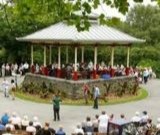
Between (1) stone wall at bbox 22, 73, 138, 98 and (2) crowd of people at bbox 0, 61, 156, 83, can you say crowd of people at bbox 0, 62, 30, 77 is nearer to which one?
(2) crowd of people at bbox 0, 61, 156, 83

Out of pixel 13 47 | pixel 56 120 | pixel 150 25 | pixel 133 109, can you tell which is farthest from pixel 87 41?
pixel 150 25

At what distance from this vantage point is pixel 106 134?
18.2 meters

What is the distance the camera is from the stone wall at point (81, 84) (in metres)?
29.2

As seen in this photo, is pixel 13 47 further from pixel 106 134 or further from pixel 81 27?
pixel 81 27

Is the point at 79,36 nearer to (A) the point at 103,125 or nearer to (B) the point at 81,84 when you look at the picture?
(B) the point at 81,84

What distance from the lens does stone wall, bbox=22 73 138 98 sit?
29250 millimetres

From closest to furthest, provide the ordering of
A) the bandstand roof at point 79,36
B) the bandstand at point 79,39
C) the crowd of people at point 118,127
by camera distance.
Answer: the crowd of people at point 118,127, the bandstand at point 79,39, the bandstand roof at point 79,36

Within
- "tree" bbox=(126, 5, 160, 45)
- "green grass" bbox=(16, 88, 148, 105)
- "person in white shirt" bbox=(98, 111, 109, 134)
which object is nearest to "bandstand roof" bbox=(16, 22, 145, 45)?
"green grass" bbox=(16, 88, 148, 105)

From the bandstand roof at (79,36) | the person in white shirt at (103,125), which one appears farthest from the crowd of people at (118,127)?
the bandstand roof at (79,36)

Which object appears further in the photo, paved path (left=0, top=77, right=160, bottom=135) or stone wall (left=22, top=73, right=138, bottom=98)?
stone wall (left=22, top=73, right=138, bottom=98)

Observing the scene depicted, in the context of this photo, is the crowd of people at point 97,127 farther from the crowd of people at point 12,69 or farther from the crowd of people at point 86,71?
the crowd of people at point 12,69

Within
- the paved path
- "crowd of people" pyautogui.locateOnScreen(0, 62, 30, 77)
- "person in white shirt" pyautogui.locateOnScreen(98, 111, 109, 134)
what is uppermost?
"person in white shirt" pyautogui.locateOnScreen(98, 111, 109, 134)

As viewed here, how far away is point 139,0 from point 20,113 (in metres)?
18.8

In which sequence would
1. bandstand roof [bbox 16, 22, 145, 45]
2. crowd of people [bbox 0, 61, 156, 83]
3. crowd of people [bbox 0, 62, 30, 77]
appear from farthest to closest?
crowd of people [bbox 0, 62, 30, 77]
crowd of people [bbox 0, 61, 156, 83]
bandstand roof [bbox 16, 22, 145, 45]
